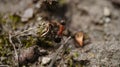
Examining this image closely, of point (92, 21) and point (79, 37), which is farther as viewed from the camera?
point (92, 21)

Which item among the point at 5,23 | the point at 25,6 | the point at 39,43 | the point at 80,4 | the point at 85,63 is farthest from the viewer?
the point at 80,4

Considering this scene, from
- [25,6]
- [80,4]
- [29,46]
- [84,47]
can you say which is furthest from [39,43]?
[80,4]

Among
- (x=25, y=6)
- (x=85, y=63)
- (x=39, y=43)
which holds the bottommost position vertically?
(x=85, y=63)

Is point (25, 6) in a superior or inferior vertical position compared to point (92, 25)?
superior

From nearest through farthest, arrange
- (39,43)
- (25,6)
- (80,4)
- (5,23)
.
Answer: (39,43) < (5,23) < (25,6) < (80,4)

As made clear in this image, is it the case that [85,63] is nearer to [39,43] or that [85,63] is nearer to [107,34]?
[39,43]

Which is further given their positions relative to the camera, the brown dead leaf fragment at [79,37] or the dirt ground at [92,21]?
the brown dead leaf fragment at [79,37]

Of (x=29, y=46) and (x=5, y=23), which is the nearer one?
(x=29, y=46)

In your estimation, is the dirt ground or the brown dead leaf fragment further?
the brown dead leaf fragment
